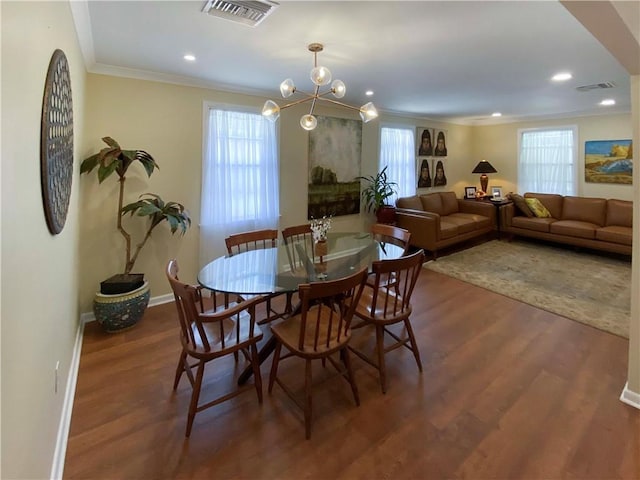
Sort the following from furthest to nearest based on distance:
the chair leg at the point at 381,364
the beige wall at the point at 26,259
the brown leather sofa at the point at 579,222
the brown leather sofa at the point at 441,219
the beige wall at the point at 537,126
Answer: the beige wall at the point at 537,126 → the brown leather sofa at the point at 441,219 → the brown leather sofa at the point at 579,222 → the chair leg at the point at 381,364 → the beige wall at the point at 26,259

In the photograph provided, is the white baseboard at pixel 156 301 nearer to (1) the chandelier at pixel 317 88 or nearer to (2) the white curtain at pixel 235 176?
(2) the white curtain at pixel 235 176

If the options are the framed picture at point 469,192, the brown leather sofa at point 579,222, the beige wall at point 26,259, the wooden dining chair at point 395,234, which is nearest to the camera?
the beige wall at point 26,259

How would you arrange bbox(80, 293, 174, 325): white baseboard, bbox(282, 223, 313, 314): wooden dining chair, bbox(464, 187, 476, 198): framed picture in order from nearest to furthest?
1. bbox(282, 223, 313, 314): wooden dining chair
2. bbox(80, 293, 174, 325): white baseboard
3. bbox(464, 187, 476, 198): framed picture

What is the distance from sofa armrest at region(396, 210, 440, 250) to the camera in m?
5.03

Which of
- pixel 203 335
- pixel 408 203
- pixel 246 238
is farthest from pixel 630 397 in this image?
pixel 408 203

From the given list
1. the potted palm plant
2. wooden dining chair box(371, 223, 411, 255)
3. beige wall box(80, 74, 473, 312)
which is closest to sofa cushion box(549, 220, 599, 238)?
wooden dining chair box(371, 223, 411, 255)

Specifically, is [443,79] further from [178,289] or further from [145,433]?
[145,433]

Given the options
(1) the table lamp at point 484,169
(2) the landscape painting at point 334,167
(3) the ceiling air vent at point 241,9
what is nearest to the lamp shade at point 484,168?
(1) the table lamp at point 484,169

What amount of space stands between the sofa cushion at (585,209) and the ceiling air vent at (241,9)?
6.09 meters

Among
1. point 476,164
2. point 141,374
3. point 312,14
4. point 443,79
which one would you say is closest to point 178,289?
point 141,374

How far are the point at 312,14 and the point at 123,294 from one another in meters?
2.71

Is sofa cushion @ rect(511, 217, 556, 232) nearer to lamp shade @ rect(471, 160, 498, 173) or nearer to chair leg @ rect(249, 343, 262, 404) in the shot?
lamp shade @ rect(471, 160, 498, 173)

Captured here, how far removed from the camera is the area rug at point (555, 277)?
339cm

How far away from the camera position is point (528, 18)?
2.16 metres
